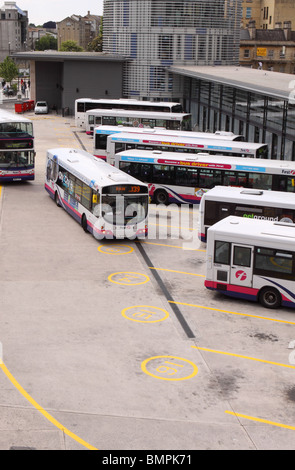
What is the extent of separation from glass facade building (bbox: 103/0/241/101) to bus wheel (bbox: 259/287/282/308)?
5370cm

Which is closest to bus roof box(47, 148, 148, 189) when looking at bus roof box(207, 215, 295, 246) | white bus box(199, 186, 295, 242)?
white bus box(199, 186, 295, 242)

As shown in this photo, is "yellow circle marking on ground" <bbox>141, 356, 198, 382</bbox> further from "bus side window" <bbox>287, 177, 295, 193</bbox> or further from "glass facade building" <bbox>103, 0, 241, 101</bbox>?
"glass facade building" <bbox>103, 0, 241, 101</bbox>

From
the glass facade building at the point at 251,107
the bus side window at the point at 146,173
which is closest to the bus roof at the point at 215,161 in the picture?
the bus side window at the point at 146,173

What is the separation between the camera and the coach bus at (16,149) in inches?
1510

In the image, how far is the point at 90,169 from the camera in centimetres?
3108

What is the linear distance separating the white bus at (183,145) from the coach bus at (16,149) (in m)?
5.47

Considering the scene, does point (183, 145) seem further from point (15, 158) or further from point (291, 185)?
point (15, 158)

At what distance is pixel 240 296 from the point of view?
2227 centimetres

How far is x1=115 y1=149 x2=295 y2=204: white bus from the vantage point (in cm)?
3291

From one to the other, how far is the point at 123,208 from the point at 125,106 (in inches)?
1471
